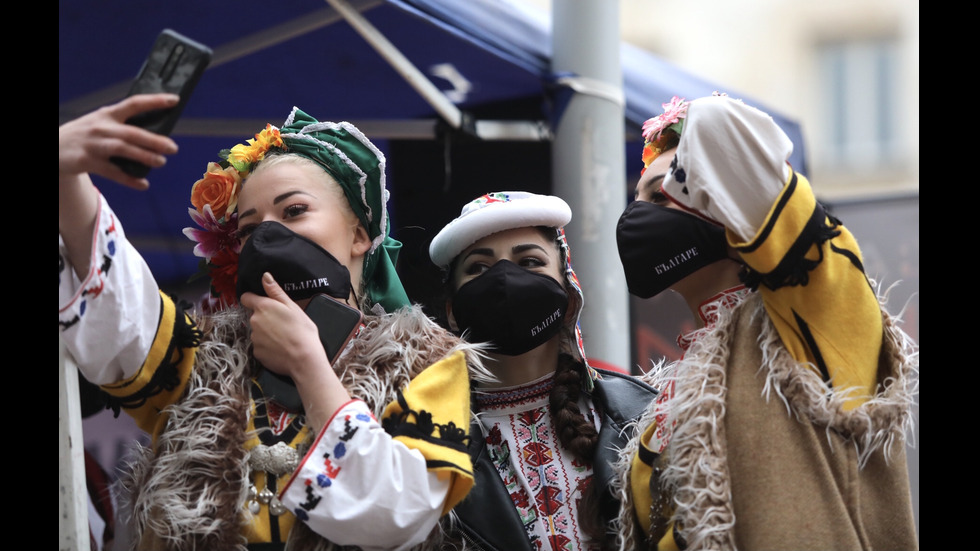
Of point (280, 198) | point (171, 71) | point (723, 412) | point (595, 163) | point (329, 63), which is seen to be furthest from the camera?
point (329, 63)

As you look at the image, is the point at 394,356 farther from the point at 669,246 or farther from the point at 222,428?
the point at 669,246

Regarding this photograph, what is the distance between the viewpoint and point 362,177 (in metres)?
2.40

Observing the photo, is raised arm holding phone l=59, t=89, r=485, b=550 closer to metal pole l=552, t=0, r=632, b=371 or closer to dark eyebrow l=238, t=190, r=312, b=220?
dark eyebrow l=238, t=190, r=312, b=220

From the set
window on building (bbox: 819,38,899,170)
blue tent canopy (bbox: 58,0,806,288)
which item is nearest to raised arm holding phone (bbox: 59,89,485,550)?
blue tent canopy (bbox: 58,0,806,288)

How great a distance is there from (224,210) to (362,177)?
0.35 m

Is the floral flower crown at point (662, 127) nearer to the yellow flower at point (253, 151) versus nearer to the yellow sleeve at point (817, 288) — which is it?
the yellow sleeve at point (817, 288)

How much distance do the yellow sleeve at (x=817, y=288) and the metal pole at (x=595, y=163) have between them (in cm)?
132

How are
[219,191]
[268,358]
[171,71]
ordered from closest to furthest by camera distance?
[171,71] → [268,358] → [219,191]

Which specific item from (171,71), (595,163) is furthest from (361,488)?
(595,163)

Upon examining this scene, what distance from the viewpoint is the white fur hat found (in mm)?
2447

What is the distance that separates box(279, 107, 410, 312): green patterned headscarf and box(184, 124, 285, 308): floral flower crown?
0.25 feet

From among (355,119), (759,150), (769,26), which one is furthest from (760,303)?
(769,26)

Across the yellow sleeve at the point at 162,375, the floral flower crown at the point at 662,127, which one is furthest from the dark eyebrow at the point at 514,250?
the yellow sleeve at the point at 162,375
